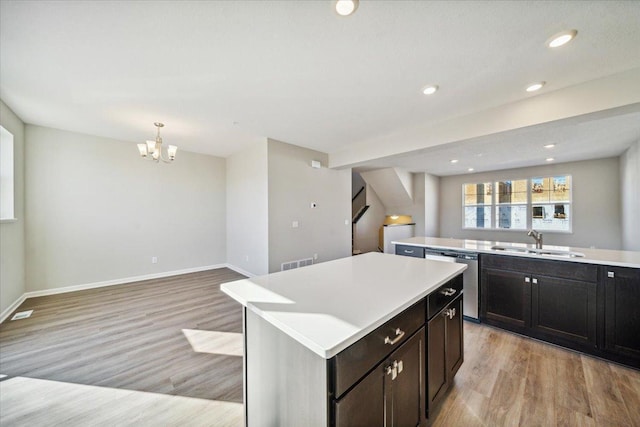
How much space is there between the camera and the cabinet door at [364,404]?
824mm

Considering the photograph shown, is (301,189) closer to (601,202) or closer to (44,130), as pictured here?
(44,130)

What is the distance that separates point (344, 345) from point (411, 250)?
2714 millimetres

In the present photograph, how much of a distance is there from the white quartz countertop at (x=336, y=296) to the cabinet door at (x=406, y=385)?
25cm

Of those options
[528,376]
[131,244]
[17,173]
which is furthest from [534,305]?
[17,173]

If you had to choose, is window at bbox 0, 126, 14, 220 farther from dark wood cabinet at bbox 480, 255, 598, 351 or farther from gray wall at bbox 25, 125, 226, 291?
dark wood cabinet at bbox 480, 255, 598, 351

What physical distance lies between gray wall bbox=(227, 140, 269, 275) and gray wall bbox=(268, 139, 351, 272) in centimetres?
16

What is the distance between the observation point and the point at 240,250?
5078 mm

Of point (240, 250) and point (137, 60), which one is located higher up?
point (137, 60)

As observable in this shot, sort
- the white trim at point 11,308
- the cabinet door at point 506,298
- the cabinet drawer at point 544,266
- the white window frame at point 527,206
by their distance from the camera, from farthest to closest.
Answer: the white window frame at point 527,206 → the white trim at point 11,308 → the cabinet door at point 506,298 → the cabinet drawer at point 544,266

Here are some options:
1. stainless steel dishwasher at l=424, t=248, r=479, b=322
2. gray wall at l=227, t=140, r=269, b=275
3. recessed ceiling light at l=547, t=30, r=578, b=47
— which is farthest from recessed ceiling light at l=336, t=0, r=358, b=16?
gray wall at l=227, t=140, r=269, b=275

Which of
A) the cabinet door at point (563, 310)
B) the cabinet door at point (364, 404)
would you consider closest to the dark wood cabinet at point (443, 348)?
the cabinet door at point (364, 404)

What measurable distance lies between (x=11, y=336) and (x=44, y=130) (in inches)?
123

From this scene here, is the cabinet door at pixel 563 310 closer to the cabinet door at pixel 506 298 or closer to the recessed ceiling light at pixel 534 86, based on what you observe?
the cabinet door at pixel 506 298

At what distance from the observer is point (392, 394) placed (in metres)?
1.07
